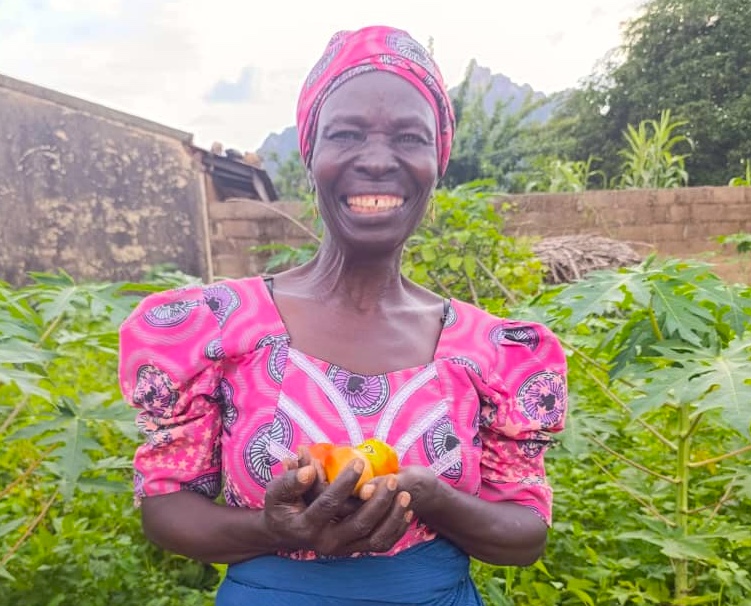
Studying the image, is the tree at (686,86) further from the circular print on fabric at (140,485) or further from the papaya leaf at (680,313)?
the circular print on fabric at (140,485)

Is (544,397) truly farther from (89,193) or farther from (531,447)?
(89,193)

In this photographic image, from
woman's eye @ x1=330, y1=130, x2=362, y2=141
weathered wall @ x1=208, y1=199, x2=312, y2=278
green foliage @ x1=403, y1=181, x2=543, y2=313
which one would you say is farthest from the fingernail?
weathered wall @ x1=208, y1=199, x2=312, y2=278

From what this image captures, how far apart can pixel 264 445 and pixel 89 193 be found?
257 inches

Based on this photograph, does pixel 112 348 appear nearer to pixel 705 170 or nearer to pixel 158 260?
pixel 158 260

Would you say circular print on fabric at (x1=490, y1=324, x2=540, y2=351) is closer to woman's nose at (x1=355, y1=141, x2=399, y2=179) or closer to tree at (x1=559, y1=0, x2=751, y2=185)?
woman's nose at (x1=355, y1=141, x2=399, y2=179)

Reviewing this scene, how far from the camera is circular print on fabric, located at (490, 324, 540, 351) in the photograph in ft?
4.52

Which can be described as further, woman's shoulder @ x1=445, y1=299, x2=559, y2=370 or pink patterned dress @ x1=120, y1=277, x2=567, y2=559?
woman's shoulder @ x1=445, y1=299, x2=559, y2=370

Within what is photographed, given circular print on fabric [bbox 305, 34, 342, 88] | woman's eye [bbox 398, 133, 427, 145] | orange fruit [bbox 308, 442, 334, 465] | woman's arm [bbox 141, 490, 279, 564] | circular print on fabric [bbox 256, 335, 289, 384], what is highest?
circular print on fabric [bbox 305, 34, 342, 88]

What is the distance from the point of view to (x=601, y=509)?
2.64 m

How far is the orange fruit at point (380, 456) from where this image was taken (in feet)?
3.47

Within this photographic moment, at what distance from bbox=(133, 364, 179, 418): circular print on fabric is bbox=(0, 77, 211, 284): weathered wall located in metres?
5.96

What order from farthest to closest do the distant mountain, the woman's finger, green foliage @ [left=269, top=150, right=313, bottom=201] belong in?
the distant mountain < green foliage @ [left=269, top=150, right=313, bottom=201] < the woman's finger

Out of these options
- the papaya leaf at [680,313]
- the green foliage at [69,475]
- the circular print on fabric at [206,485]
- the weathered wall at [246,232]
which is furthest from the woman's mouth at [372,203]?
the weathered wall at [246,232]

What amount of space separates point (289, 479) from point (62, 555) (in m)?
1.62
